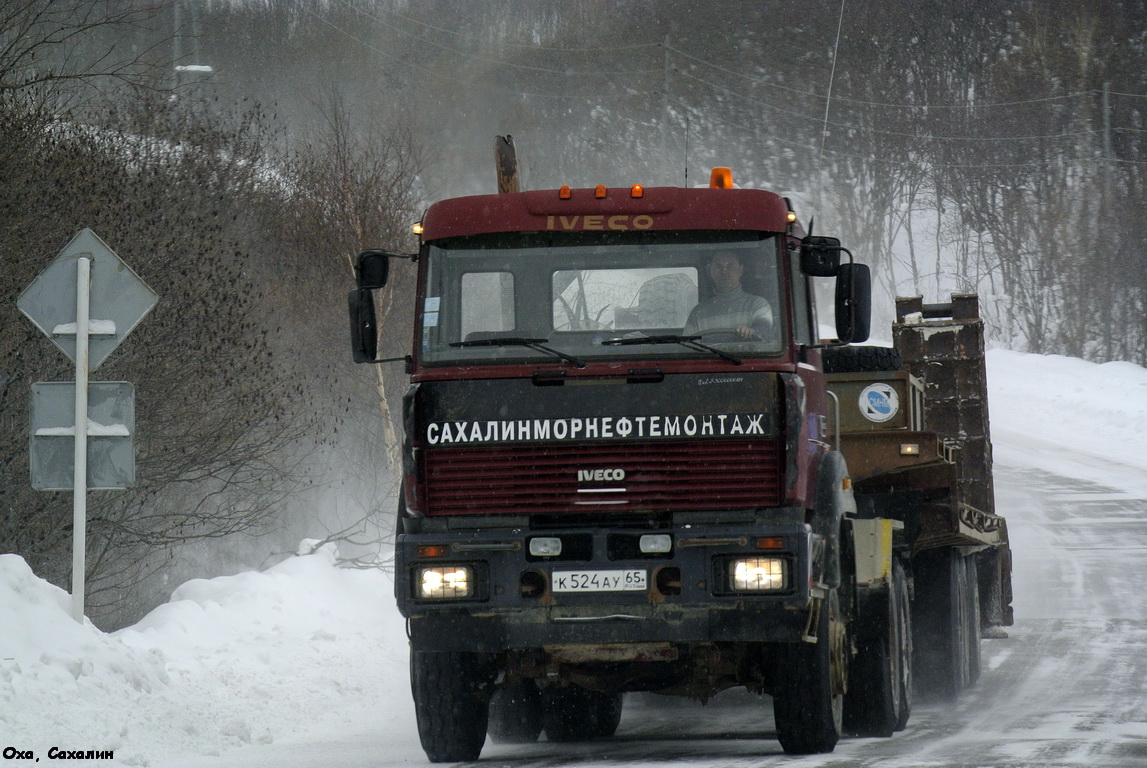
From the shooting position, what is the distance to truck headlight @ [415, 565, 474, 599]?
22.8 ft

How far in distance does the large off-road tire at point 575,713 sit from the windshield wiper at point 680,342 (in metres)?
2.60

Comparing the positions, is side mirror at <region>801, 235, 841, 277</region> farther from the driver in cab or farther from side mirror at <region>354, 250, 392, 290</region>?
side mirror at <region>354, 250, 392, 290</region>

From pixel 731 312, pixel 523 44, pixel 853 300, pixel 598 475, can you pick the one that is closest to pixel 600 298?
pixel 731 312

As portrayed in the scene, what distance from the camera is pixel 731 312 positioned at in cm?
709

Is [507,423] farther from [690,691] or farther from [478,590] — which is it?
[690,691]

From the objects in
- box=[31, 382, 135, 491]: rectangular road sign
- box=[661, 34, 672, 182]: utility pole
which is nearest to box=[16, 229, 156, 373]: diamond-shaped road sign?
box=[31, 382, 135, 491]: rectangular road sign

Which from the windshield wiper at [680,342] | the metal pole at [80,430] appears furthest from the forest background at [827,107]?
the windshield wiper at [680,342]

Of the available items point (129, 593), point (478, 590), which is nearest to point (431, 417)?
→ point (478, 590)

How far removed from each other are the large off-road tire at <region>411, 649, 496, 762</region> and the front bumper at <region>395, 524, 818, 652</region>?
534 mm

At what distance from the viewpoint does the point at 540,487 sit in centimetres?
691

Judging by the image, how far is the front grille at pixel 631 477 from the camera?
680cm

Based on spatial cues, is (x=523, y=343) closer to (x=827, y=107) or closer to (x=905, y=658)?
(x=905, y=658)

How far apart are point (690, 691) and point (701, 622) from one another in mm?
937

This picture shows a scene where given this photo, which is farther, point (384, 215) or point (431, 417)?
point (384, 215)
